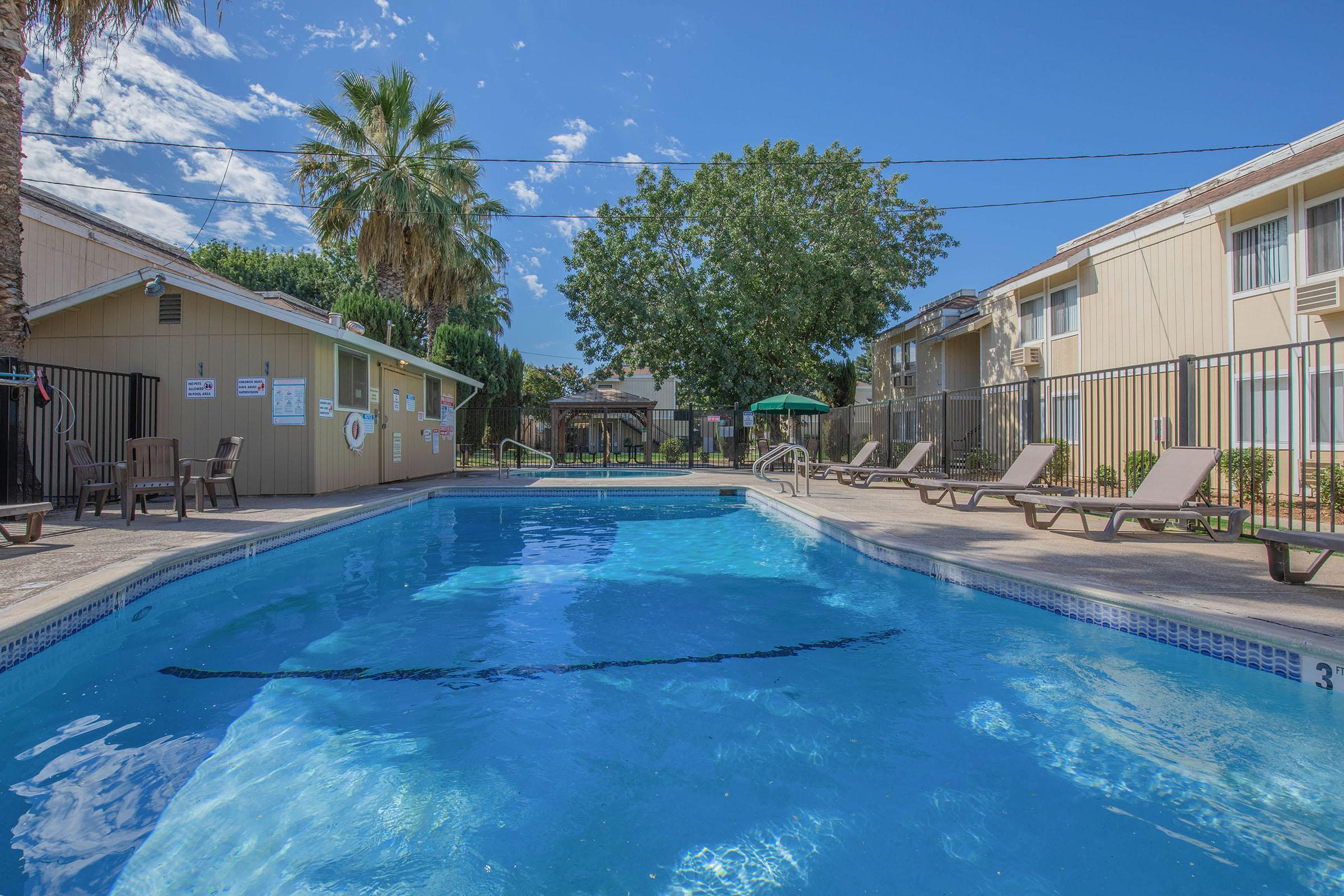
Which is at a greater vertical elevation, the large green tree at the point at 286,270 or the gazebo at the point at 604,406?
the large green tree at the point at 286,270

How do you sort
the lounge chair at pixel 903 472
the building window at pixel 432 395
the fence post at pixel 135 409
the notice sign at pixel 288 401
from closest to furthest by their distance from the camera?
the fence post at pixel 135 409
the notice sign at pixel 288 401
the lounge chair at pixel 903 472
the building window at pixel 432 395

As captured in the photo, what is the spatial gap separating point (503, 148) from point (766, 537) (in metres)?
14.2

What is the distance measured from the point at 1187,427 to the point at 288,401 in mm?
12428

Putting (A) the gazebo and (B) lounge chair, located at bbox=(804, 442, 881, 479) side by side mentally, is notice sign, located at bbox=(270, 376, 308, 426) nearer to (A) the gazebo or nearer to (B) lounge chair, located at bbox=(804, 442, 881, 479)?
(A) the gazebo

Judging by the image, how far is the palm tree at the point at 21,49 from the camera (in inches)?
287

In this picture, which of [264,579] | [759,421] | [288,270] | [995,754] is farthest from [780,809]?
[288,270]

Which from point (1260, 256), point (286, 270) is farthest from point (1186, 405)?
point (286, 270)

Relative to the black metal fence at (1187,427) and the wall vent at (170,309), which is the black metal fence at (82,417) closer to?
the wall vent at (170,309)

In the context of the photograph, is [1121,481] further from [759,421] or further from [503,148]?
[503,148]

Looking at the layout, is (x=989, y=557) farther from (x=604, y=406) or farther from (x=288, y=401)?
(x=604, y=406)

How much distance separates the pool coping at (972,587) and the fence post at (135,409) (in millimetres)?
4890

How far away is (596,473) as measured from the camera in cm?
1848

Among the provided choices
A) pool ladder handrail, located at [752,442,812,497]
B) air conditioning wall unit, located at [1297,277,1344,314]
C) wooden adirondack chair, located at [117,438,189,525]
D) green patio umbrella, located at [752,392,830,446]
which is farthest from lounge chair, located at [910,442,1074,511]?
wooden adirondack chair, located at [117,438,189,525]

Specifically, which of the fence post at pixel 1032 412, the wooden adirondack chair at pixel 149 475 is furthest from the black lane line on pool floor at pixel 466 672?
the fence post at pixel 1032 412
